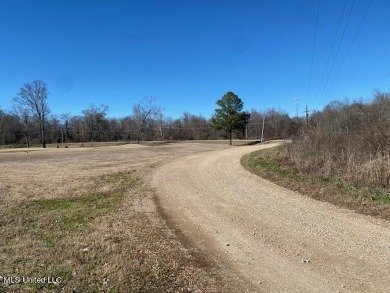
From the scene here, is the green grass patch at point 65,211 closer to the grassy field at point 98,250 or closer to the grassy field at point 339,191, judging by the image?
the grassy field at point 98,250

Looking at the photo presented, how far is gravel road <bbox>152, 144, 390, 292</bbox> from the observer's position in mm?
4434

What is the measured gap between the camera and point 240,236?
20.9 ft

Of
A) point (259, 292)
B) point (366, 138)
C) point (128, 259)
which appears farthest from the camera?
point (366, 138)

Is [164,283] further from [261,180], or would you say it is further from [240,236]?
[261,180]

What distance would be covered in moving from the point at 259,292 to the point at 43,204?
26.0ft

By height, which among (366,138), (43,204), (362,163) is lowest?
(43,204)

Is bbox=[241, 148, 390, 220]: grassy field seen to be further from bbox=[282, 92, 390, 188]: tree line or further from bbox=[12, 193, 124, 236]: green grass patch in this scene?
bbox=[12, 193, 124, 236]: green grass patch

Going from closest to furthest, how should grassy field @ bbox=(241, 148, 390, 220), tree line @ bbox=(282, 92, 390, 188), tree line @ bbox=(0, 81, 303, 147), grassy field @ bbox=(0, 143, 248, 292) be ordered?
1. grassy field @ bbox=(0, 143, 248, 292)
2. grassy field @ bbox=(241, 148, 390, 220)
3. tree line @ bbox=(282, 92, 390, 188)
4. tree line @ bbox=(0, 81, 303, 147)

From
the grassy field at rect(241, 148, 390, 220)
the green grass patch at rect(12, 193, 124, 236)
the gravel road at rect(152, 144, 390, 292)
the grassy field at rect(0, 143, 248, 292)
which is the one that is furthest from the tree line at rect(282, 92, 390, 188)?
the green grass patch at rect(12, 193, 124, 236)

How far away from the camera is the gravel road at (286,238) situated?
14.5 ft

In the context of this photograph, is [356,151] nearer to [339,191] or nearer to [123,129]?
[339,191]

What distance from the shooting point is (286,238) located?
612 centimetres

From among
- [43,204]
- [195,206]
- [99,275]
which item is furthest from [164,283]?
[43,204]

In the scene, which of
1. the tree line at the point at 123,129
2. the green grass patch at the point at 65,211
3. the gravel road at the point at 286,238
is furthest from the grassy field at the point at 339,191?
the tree line at the point at 123,129
